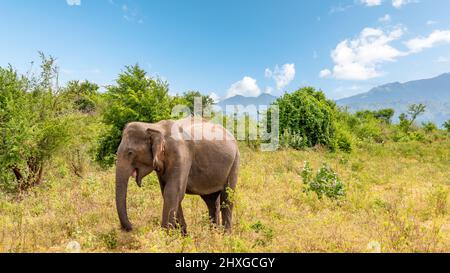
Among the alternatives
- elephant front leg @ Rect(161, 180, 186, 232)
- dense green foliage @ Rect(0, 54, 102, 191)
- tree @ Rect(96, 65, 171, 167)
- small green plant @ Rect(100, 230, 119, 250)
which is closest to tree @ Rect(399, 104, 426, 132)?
tree @ Rect(96, 65, 171, 167)

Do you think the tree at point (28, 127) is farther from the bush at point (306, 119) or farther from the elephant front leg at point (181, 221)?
the bush at point (306, 119)

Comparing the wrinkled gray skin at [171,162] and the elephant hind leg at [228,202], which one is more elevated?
the wrinkled gray skin at [171,162]

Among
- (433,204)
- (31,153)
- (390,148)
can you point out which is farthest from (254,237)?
(390,148)

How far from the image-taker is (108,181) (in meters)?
10.4

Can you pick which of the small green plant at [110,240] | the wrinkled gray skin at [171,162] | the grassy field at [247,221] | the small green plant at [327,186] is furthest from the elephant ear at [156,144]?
the small green plant at [327,186]

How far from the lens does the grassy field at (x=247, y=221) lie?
5.33 meters

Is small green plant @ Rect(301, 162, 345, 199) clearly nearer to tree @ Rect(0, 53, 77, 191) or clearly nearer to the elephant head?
the elephant head

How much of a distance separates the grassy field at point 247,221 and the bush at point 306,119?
1200 cm

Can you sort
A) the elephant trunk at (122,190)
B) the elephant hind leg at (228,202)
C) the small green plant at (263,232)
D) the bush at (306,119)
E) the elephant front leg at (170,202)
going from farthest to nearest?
the bush at (306,119) → the elephant hind leg at (228,202) → the small green plant at (263,232) → the elephant front leg at (170,202) → the elephant trunk at (122,190)

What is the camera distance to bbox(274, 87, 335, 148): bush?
24.9m

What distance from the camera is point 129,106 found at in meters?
14.6

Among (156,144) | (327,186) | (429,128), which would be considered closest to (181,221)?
(156,144)
